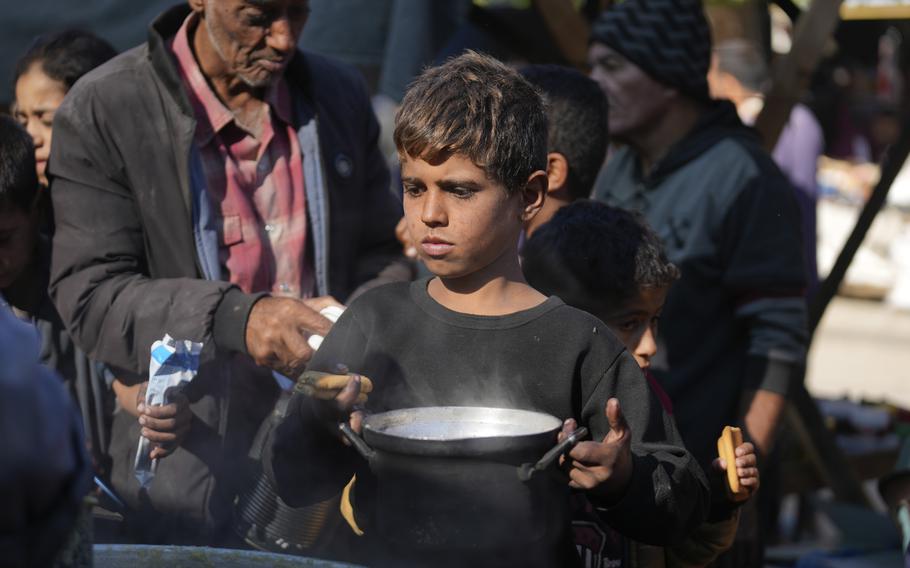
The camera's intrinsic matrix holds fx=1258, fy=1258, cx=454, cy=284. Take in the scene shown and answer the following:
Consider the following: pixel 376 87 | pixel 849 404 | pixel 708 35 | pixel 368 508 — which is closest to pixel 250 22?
pixel 368 508

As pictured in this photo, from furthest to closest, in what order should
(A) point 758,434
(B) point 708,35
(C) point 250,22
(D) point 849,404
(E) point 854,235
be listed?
(D) point 849,404, (E) point 854,235, (B) point 708,35, (A) point 758,434, (C) point 250,22

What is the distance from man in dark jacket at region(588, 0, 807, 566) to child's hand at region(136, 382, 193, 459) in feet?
4.41

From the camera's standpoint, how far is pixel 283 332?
2.64 meters

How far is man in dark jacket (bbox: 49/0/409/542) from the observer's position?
2840 millimetres

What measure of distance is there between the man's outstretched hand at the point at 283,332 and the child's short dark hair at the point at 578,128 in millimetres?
979

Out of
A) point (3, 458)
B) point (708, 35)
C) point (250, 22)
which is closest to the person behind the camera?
point (3, 458)

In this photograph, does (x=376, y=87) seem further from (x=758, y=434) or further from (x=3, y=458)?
(x=3, y=458)

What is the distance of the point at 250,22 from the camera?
299 cm

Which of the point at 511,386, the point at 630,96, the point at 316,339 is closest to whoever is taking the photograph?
the point at 511,386

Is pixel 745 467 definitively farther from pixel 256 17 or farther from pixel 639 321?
pixel 256 17

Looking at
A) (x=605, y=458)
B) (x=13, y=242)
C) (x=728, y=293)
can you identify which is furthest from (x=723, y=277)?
(x=13, y=242)

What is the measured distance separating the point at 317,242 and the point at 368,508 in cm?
97

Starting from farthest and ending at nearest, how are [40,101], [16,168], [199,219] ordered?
[40,101], [16,168], [199,219]

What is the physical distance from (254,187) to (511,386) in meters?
1.11
